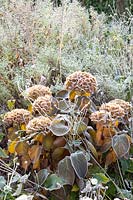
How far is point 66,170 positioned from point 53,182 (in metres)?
0.07

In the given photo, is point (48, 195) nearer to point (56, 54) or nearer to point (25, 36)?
point (56, 54)

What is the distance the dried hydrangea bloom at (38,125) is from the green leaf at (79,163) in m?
0.19

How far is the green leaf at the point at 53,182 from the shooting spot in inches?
60.7

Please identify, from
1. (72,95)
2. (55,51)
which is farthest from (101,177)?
(55,51)

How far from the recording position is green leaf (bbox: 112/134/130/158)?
5.37 feet

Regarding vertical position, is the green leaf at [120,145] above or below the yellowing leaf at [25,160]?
above

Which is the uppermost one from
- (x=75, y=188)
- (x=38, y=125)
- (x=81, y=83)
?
(x=81, y=83)

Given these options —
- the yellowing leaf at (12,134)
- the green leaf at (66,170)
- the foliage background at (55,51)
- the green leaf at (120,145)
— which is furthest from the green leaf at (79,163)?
the foliage background at (55,51)

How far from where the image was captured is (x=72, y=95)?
6.22 ft

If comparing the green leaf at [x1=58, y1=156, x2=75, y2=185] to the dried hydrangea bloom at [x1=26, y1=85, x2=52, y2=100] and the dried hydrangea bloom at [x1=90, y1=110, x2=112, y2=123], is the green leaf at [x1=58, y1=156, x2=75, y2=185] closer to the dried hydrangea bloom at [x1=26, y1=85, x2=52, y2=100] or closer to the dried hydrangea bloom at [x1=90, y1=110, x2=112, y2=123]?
the dried hydrangea bloom at [x1=90, y1=110, x2=112, y2=123]

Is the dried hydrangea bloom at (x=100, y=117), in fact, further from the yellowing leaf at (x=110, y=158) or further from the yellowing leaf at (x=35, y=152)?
the yellowing leaf at (x=35, y=152)

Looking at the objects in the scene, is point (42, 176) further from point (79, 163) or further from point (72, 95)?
point (72, 95)

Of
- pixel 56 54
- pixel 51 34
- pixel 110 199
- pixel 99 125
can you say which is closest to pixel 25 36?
pixel 51 34

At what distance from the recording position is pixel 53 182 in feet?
5.12
